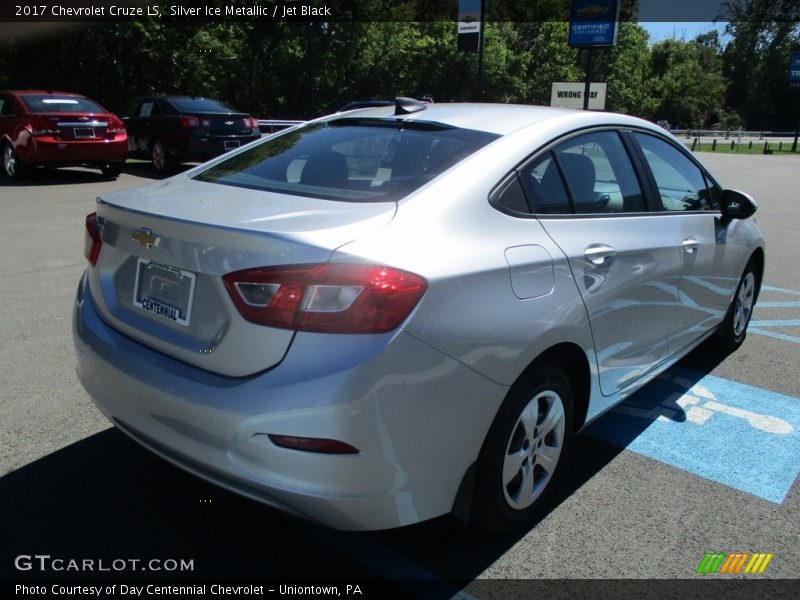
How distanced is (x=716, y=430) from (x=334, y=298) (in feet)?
8.84

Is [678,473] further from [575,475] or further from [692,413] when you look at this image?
[692,413]

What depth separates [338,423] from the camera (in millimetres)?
2109

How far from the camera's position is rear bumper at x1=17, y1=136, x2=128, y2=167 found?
12.6m

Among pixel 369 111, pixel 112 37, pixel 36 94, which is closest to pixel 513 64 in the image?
pixel 112 37

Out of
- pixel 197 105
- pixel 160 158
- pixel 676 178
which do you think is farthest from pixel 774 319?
pixel 160 158

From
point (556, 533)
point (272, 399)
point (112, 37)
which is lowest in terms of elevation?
point (556, 533)

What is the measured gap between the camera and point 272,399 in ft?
7.08

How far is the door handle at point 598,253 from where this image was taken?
2949 millimetres

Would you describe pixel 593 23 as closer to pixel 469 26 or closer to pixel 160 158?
pixel 469 26

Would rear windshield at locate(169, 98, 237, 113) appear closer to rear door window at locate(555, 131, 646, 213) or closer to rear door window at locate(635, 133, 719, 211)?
rear door window at locate(635, 133, 719, 211)

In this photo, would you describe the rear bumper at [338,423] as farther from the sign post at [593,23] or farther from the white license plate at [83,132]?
the sign post at [593,23]

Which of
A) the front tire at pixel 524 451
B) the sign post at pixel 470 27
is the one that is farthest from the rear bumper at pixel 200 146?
the sign post at pixel 470 27

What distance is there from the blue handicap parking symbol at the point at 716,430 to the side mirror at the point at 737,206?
1089 mm

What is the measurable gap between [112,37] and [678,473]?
29.2 m
